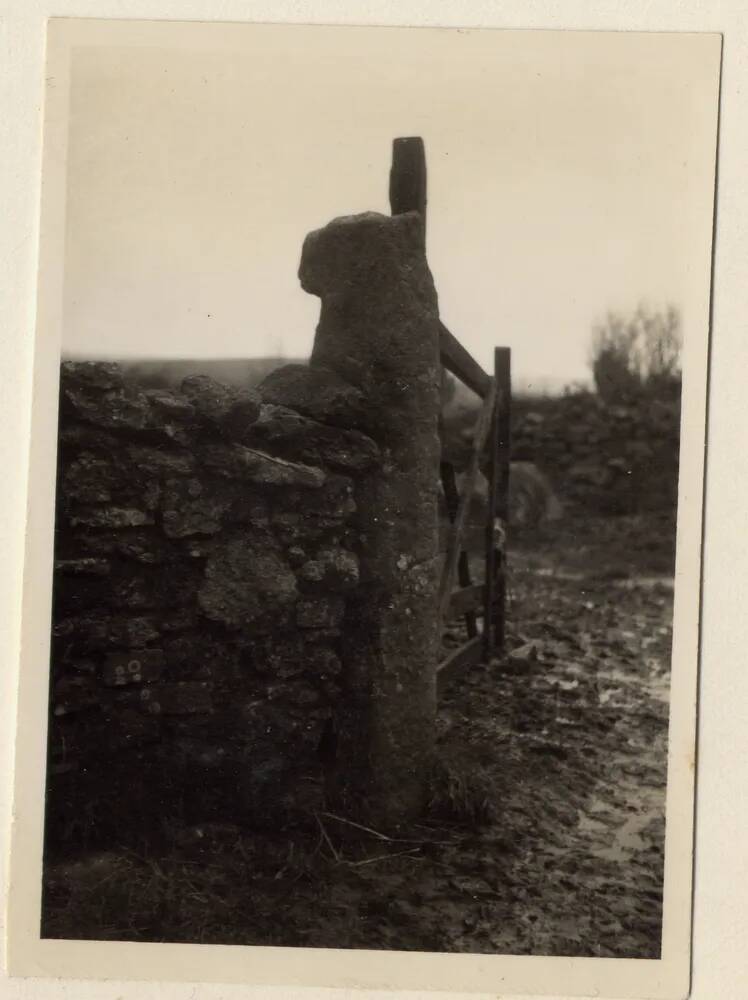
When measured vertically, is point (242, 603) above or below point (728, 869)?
above

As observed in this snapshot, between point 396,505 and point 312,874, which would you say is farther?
point 396,505

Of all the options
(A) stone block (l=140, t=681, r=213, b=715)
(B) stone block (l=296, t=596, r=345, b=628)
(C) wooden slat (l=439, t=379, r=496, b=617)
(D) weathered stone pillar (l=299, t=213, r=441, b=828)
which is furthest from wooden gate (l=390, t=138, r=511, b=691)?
(A) stone block (l=140, t=681, r=213, b=715)

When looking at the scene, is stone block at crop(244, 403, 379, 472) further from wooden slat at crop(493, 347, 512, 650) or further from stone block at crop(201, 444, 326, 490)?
wooden slat at crop(493, 347, 512, 650)

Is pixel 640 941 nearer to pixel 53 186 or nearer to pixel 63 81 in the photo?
pixel 53 186

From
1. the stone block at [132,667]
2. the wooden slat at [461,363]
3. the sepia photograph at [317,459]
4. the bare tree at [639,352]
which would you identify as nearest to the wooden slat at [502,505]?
the wooden slat at [461,363]

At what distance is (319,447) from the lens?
2.48m

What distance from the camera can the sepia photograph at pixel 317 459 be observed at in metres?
2.31

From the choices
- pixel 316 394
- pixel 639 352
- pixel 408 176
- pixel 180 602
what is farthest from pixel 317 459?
pixel 639 352

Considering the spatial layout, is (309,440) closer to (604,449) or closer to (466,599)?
(466,599)

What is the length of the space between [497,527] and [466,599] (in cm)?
48

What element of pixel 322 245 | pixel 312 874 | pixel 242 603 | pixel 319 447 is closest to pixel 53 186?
pixel 322 245

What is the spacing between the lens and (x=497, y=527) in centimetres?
410

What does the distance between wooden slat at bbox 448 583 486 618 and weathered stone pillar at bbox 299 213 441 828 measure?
2.84 feet

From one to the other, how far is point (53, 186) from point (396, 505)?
133 cm
